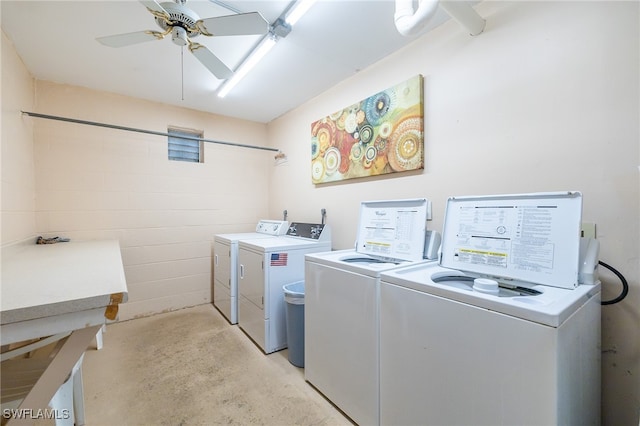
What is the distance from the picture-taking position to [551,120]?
1460 mm

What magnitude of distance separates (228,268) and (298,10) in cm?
→ 244

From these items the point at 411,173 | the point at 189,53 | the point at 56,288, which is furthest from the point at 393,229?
the point at 189,53

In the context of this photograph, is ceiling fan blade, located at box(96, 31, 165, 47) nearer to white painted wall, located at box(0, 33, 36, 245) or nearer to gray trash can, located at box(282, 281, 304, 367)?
white painted wall, located at box(0, 33, 36, 245)

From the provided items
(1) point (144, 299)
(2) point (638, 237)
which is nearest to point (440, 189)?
(2) point (638, 237)

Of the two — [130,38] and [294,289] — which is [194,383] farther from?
[130,38]

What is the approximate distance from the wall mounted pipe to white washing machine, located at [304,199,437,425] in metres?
1.03

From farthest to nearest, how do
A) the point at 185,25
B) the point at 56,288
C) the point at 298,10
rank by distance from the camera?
the point at 298,10
the point at 185,25
the point at 56,288

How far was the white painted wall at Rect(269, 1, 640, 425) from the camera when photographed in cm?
126

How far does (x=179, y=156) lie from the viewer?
11.3 feet

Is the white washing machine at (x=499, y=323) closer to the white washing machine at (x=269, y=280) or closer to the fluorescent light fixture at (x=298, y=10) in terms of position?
the white washing machine at (x=269, y=280)

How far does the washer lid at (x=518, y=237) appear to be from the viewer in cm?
116

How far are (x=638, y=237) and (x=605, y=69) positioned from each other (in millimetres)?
821

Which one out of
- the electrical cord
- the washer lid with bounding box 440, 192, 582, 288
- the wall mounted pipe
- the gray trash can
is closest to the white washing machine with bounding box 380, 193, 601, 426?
the washer lid with bounding box 440, 192, 582, 288

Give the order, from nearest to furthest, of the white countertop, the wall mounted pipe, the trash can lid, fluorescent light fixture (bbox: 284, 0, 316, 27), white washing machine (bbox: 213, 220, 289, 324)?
the white countertop, the wall mounted pipe, fluorescent light fixture (bbox: 284, 0, 316, 27), the trash can lid, white washing machine (bbox: 213, 220, 289, 324)
